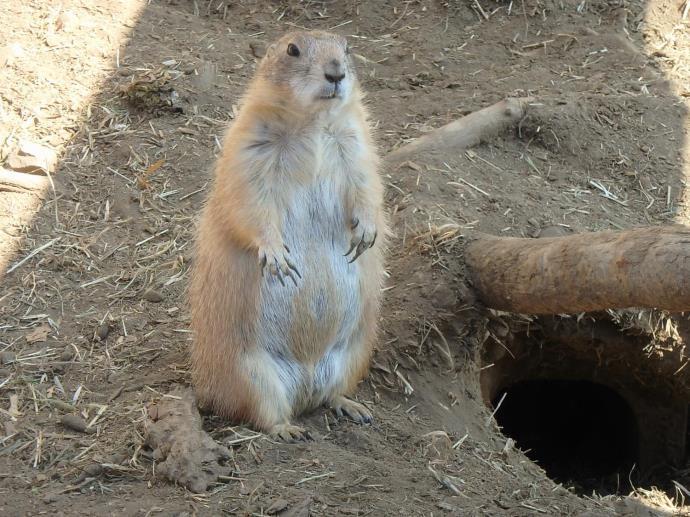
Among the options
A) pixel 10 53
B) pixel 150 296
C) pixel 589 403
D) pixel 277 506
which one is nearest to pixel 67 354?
pixel 150 296

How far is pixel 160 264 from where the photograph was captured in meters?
6.99

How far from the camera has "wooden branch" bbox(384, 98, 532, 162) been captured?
7.68 meters

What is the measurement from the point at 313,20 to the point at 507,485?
19.4 ft

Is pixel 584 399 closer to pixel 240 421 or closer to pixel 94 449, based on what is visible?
pixel 240 421

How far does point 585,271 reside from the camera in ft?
18.0

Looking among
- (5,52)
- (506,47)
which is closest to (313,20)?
(506,47)

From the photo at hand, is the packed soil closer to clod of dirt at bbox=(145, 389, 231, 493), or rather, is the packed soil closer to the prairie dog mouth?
clod of dirt at bbox=(145, 389, 231, 493)

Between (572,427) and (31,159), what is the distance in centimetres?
573

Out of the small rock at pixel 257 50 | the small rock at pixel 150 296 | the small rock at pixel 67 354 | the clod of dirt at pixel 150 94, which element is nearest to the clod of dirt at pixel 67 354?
the small rock at pixel 67 354

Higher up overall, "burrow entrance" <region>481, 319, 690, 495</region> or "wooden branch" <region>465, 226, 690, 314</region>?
"wooden branch" <region>465, 226, 690, 314</region>

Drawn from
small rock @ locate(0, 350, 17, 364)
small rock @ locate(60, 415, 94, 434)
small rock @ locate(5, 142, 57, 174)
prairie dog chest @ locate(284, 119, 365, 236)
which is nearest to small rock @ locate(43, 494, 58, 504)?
small rock @ locate(60, 415, 94, 434)

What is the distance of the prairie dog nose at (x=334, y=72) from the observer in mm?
5336

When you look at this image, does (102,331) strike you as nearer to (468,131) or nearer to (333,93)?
(333,93)

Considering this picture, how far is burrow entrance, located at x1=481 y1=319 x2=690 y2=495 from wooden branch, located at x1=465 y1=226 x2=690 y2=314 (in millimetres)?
748
